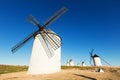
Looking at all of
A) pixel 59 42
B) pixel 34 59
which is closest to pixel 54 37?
pixel 59 42

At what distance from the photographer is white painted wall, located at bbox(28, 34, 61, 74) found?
19.3 m

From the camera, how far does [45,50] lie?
19.9 m

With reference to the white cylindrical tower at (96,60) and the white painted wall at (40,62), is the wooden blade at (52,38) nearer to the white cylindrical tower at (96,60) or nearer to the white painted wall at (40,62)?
the white painted wall at (40,62)

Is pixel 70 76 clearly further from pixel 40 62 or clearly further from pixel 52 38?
pixel 52 38

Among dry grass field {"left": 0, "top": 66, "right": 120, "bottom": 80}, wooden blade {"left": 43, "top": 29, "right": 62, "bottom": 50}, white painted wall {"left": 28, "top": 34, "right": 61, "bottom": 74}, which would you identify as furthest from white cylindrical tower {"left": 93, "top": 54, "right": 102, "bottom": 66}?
white painted wall {"left": 28, "top": 34, "right": 61, "bottom": 74}

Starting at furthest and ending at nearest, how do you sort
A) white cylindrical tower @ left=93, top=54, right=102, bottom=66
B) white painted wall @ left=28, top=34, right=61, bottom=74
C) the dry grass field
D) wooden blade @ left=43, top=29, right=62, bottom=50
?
white cylindrical tower @ left=93, top=54, right=102, bottom=66, wooden blade @ left=43, top=29, right=62, bottom=50, white painted wall @ left=28, top=34, right=61, bottom=74, the dry grass field

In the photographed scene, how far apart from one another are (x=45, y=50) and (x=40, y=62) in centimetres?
193

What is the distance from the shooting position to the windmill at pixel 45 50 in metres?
19.4

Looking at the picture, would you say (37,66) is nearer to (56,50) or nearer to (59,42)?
(56,50)

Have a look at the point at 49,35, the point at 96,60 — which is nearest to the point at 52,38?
the point at 49,35

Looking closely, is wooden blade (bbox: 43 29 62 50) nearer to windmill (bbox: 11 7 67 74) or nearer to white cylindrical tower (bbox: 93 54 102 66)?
windmill (bbox: 11 7 67 74)

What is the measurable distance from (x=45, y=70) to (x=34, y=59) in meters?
2.39

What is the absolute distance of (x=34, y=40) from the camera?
21.4m

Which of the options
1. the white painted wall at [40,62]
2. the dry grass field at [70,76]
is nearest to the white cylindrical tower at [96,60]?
the dry grass field at [70,76]
